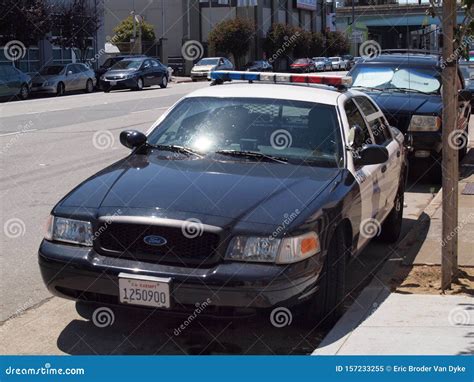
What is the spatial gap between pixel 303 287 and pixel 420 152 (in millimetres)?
6520

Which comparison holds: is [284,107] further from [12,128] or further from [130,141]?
[12,128]

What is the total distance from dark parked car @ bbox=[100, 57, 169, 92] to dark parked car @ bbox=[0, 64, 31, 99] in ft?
17.4

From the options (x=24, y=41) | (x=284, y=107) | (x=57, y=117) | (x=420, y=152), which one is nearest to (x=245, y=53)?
(x=24, y=41)

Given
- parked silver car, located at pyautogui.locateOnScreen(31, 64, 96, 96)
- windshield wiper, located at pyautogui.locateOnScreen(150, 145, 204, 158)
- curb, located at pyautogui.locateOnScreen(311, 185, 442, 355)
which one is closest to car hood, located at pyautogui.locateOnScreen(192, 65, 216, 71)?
parked silver car, located at pyautogui.locateOnScreen(31, 64, 96, 96)

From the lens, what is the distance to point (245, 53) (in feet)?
198

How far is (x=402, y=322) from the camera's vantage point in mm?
5059

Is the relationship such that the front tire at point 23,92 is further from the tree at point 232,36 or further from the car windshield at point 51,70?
the tree at point 232,36

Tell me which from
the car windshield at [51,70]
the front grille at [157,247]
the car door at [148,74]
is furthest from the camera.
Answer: the car door at [148,74]

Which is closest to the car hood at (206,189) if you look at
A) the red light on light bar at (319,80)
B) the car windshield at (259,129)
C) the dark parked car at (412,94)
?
the car windshield at (259,129)

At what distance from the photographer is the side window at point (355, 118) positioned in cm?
626

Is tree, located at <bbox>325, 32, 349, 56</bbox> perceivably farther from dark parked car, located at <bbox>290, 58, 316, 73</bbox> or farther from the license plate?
the license plate

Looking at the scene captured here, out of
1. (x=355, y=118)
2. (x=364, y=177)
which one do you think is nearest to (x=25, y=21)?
(x=355, y=118)

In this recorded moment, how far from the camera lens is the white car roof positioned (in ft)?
20.3

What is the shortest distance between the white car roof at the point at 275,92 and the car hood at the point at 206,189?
0.87 meters
